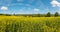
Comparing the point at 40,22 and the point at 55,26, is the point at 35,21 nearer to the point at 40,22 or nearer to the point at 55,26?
the point at 40,22

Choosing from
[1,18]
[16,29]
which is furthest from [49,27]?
[1,18]

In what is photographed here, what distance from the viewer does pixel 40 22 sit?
7.63 metres

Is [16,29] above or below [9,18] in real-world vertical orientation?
below

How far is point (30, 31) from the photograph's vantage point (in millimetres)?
7395

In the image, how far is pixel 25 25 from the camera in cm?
737

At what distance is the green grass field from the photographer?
23.5ft

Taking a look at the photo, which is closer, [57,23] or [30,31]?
[30,31]

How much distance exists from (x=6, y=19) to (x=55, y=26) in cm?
228

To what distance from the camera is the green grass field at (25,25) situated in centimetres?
717

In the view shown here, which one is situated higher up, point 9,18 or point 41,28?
point 9,18

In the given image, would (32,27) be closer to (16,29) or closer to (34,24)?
(34,24)

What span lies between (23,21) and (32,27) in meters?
0.46

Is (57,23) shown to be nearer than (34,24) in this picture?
No

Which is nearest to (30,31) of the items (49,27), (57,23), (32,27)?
(32,27)
